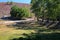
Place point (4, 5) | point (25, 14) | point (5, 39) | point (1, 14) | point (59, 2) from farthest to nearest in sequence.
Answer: point (4, 5)
point (1, 14)
point (25, 14)
point (59, 2)
point (5, 39)

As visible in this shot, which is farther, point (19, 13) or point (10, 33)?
point (19, 13)

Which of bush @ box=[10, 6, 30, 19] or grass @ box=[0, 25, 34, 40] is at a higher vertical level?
grass @ box=[0, 25, 34, 40]

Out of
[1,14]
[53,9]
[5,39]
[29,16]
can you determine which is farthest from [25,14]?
[5,39]

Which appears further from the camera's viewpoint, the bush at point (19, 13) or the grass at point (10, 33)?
the bush at point (19, 13)

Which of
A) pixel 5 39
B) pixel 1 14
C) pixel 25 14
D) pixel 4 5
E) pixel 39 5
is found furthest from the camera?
pixel 4 5

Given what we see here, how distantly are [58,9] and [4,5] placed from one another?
8556 centimetres

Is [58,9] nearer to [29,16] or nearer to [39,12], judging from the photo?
[39,12]

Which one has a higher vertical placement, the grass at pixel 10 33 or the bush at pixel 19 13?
the grass at pixel 10 33

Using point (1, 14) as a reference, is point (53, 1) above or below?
above

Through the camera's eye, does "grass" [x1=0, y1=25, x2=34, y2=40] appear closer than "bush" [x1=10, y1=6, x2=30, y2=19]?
Yes

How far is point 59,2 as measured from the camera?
32438mm

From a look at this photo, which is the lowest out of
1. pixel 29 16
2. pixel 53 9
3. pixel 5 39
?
pixel 29 16

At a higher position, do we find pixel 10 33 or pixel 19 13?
pixel 10 33

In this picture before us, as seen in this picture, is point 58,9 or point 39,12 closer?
point 58,9
